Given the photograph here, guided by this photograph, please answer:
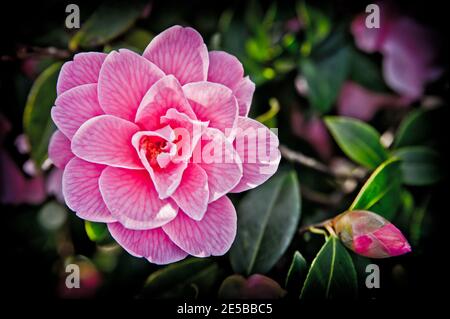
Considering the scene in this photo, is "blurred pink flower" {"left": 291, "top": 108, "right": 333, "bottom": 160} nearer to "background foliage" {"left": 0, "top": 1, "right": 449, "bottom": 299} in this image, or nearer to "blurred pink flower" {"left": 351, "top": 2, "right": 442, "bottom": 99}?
"background foliage" {"left": 0, "top": 1, "right": 449, "bottom": 299}

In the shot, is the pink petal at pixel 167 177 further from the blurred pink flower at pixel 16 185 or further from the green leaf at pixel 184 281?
the blurred pink flower at pixel 16 185

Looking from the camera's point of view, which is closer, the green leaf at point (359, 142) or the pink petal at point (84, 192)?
the pink petal at point (84, 192)

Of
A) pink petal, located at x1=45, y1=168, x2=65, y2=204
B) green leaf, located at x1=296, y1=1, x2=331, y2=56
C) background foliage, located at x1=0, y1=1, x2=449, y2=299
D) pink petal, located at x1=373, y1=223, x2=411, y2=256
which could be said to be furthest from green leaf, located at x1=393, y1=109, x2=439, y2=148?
pink petal, located at x1=45, y1=168, x2=65, y2=204

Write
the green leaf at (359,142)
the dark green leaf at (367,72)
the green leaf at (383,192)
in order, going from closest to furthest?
1. the green leaf at (383,192)
2. the green leaf at (359,142)
3. the dark green leaf at (367,72)

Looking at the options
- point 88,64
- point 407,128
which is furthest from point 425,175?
point 88,64

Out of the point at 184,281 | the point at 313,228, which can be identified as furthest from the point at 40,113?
the point at 313,228

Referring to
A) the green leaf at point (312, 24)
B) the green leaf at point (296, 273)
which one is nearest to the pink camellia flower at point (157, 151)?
the green leaf at point (296, 273)
